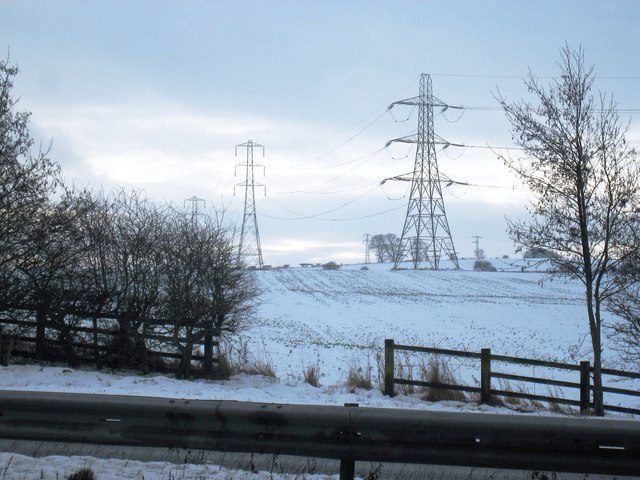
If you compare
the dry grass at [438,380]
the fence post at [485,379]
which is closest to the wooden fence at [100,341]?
the dry grass at [438,380]

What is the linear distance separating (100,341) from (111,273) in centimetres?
160

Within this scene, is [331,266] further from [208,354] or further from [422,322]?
[208,354]

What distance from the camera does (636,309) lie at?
1302cm

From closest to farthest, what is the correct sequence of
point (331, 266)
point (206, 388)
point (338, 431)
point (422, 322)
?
point (338, 431) < point (206, 388) < point (422, 322) < point (331, 266)

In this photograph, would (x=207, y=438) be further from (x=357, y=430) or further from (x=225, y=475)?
(x=357, y=430)

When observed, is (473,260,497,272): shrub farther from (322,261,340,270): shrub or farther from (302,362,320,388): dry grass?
(302,362,320,388): dry grass

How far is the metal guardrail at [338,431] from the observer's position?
14.3 feet

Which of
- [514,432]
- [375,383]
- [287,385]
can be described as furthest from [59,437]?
[375,383]

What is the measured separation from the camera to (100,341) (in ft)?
48.3

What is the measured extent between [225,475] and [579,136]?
9.27m

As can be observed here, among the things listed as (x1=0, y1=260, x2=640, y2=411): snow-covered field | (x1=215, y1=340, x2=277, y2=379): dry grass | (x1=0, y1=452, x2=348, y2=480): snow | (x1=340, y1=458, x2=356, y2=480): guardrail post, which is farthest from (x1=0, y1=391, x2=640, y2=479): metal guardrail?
(x1=215, y1=340, x2=277, y2=379): dry grass

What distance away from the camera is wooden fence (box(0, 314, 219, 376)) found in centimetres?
1431

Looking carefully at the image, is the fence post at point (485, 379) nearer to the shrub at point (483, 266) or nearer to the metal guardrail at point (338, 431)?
the metal guardrail at point (338, 431)

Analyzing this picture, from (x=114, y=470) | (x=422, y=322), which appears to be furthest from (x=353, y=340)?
(x=114, y=470)
